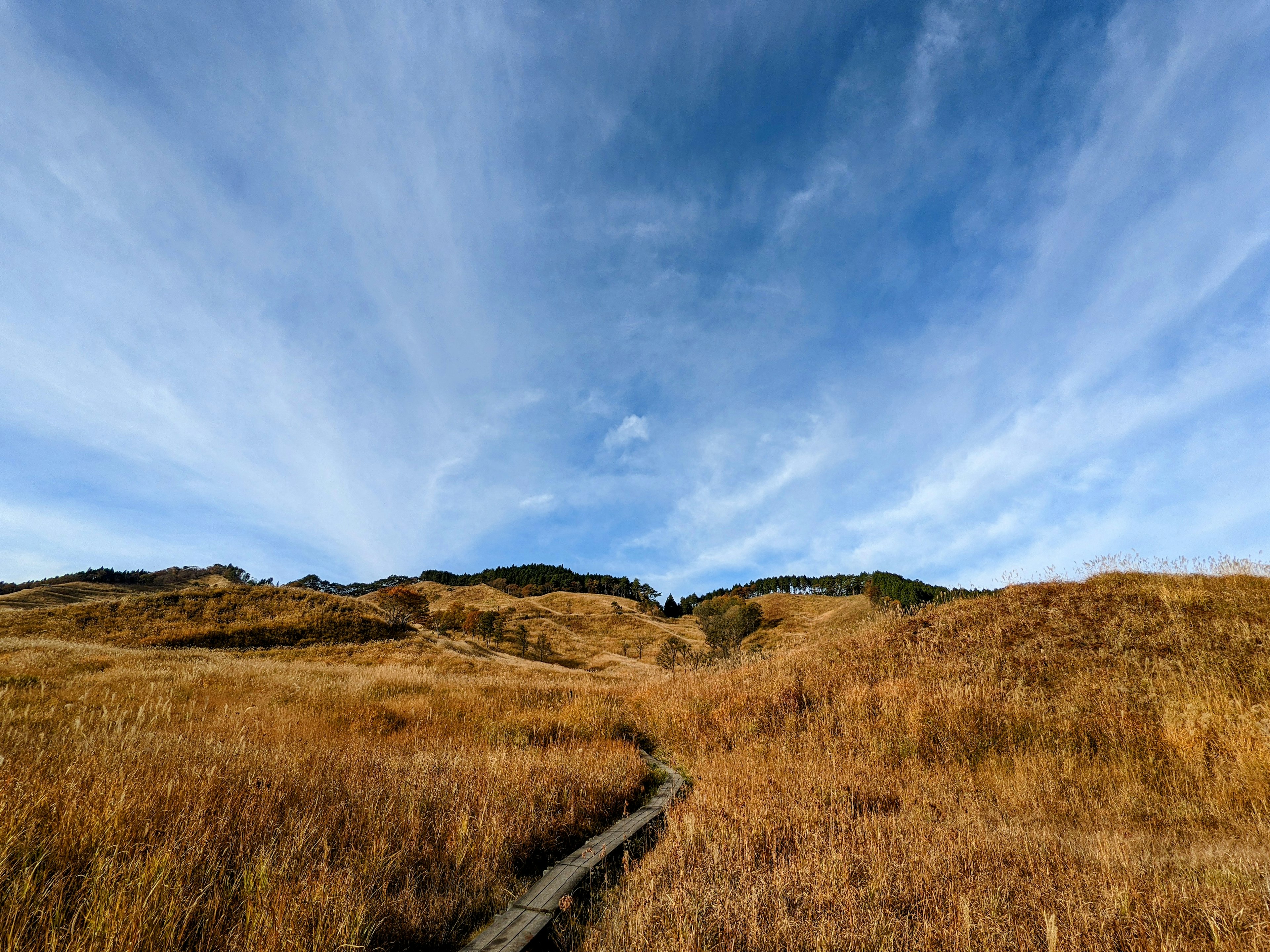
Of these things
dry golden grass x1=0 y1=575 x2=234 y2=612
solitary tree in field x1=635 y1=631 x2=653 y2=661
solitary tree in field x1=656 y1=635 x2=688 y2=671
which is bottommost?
solitary tree in field x1=656 y1=635 x2=688 y2=671

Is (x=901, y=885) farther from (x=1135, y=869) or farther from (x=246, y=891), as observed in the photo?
(x=246, y=891)

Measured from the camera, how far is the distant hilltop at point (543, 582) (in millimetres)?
110312

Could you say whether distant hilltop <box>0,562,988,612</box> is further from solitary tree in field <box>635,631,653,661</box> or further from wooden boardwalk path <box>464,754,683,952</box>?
wooden boardwalk path <box>464,754,683,952</box>

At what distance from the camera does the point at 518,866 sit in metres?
4.98

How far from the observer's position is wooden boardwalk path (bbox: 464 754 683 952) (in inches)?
142

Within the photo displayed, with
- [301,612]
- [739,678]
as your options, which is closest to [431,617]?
[301,612]

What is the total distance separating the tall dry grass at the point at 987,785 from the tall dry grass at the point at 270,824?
1.34 m

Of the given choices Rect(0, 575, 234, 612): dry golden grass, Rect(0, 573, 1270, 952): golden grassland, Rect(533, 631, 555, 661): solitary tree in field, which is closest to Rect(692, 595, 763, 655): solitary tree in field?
Rect(533, 631, 555, 661): solitary tree in field

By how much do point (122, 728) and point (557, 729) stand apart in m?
6.75

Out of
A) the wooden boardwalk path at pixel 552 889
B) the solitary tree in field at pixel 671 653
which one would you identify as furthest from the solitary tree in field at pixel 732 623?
the wooden boardwalk path at pixel 552 889

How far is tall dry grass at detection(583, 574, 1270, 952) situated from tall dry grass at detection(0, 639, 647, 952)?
4.38ft

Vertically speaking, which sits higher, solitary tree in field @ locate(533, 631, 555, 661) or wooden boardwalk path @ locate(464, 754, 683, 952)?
solitary tree in field @ locate(533, 631, 555, 661)

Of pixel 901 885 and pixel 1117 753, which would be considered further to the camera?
pixel 1117 753

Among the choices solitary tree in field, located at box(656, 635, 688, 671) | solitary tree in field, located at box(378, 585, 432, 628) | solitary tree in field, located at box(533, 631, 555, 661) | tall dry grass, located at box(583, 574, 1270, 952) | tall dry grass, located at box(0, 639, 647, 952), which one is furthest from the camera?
solitary tree in field, located at box(533, 631, 555, 661)
